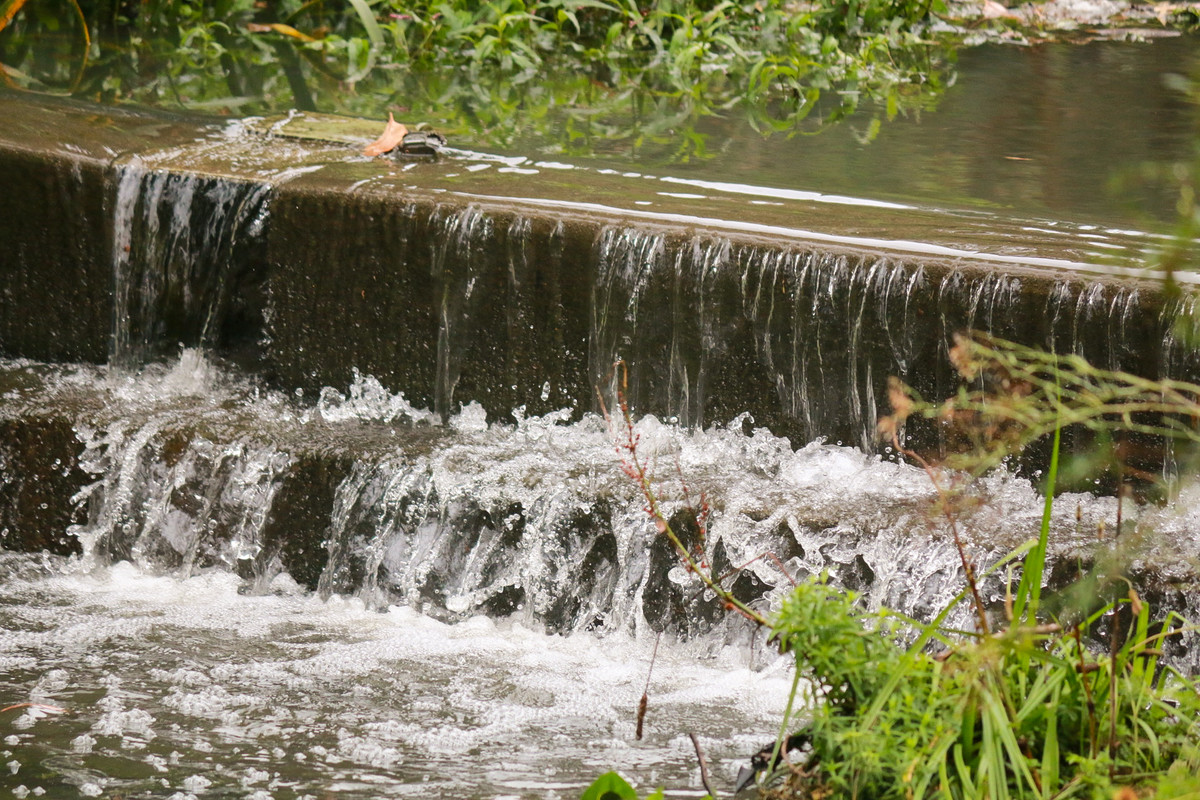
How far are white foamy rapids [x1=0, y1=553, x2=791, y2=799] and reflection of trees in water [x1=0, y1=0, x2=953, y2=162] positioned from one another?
236 cm

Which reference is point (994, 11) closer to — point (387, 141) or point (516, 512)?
point (387, 141)

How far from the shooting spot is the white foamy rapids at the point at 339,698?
254cm

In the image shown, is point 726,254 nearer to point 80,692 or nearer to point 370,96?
point 80,692

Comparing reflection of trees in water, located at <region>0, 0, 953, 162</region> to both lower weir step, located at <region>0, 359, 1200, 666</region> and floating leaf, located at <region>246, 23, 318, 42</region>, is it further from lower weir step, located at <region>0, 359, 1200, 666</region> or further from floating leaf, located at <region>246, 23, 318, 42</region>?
lower weir step, located at <region>0, 359, 1200, 666</region>

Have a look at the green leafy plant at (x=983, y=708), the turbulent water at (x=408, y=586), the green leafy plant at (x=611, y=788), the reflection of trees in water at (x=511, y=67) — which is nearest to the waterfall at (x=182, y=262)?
the turbulent water at (x=408, y=586)

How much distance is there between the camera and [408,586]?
3.55m

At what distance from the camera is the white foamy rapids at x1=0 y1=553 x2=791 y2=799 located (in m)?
2.54

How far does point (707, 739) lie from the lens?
275 cm

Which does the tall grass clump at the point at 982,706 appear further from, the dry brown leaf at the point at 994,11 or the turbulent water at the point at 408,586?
the dry brown leaf at the point at 994,11

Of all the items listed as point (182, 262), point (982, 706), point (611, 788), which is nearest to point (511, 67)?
point (182, 262)

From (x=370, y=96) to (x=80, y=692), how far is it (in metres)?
4.15

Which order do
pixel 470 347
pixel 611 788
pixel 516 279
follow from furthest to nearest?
pixel 470 347
pixel 516 279
pixel 611 788

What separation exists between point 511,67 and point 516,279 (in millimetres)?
3987

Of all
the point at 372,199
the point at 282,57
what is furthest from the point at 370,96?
the point at 372,199
